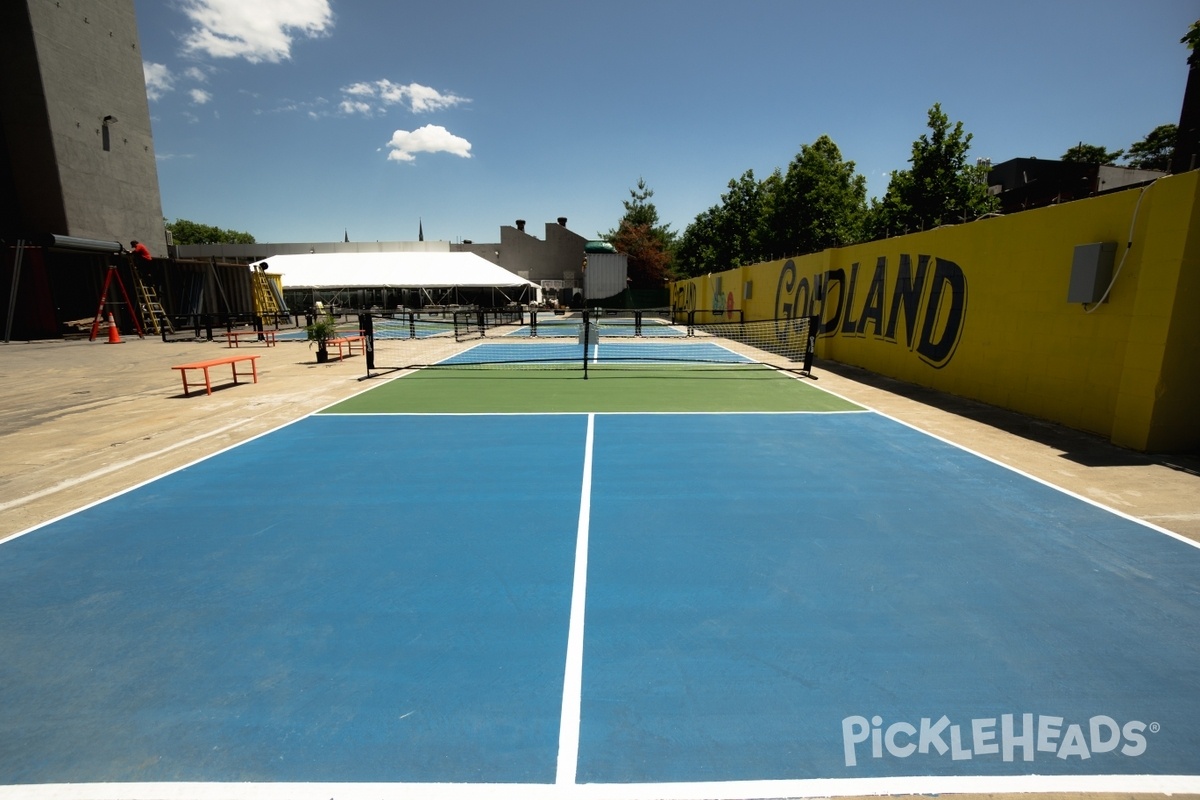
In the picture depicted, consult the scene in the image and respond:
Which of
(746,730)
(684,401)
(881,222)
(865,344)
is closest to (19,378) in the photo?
(684,401)

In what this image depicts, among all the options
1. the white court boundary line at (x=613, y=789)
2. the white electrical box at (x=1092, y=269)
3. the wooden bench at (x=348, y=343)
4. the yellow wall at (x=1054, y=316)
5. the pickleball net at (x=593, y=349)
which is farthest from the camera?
the wooden bench at (x=348, y=343)

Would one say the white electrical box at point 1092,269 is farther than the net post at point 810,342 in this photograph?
No

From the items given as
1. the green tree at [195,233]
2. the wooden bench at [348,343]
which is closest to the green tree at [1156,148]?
the wooden bench at [348,343]

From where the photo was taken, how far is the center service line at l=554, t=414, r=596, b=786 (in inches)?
124

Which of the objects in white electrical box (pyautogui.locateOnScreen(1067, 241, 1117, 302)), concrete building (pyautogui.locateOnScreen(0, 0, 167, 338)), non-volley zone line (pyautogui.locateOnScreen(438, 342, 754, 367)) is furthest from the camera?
concrete building (pyautogui.locateOnScreen(0, 0, 167, 338))

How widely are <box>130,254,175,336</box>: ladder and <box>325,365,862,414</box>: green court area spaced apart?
22.1m

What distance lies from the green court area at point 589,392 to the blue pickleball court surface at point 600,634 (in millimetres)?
4749

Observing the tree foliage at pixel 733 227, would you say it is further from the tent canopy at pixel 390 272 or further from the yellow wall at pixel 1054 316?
the yellow wall at pixel 1054 316

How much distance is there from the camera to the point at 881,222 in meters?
35.9

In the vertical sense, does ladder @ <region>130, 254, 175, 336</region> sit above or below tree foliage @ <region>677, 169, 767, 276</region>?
below

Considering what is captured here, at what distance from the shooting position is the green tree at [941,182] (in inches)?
1207

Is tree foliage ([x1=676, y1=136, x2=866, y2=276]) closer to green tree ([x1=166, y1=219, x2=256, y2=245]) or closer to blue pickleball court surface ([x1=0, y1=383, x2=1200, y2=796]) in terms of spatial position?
blue pickleball court surface ([x1=0, y1=383, x2=1200, y2=796])

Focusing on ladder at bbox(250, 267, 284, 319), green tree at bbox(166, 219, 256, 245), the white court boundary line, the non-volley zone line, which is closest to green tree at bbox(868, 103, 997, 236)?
the non-volley zone line

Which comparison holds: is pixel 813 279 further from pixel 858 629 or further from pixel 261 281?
pixel 261 281
